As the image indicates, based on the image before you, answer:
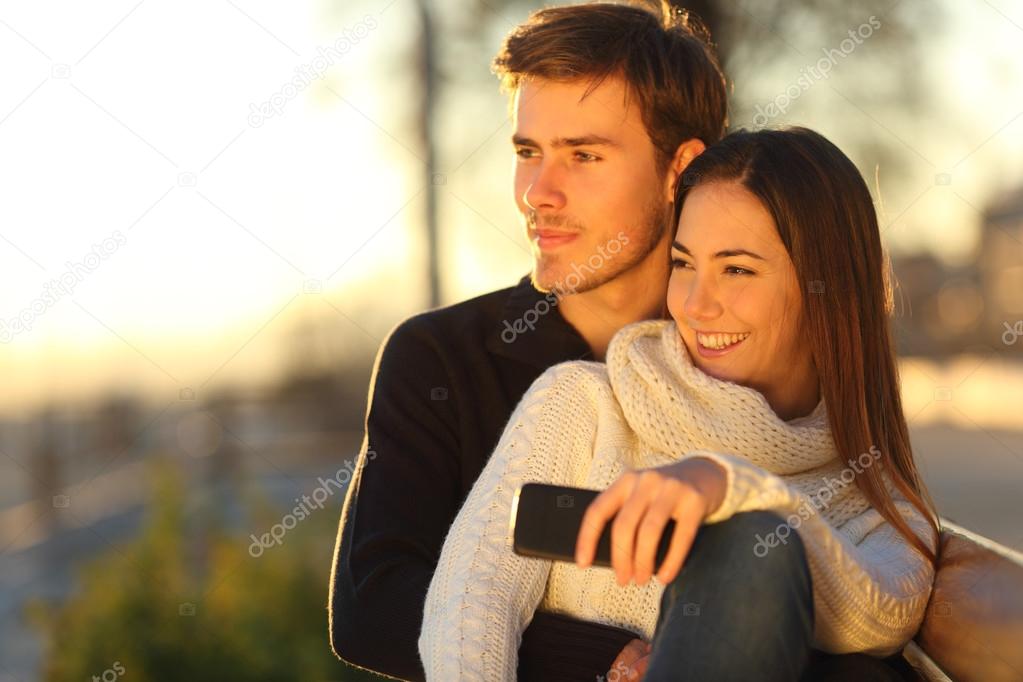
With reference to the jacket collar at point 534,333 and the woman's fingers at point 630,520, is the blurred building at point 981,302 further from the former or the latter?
the woman's fingers at point 630,520

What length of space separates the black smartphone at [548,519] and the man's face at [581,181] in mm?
1426

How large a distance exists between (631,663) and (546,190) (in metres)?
1.37

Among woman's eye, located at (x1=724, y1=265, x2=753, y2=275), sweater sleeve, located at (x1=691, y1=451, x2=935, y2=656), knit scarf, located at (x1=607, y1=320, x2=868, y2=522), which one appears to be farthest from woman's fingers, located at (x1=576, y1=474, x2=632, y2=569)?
woman's eye, located at (x1=724, y1=265, x2=753, y2=275)

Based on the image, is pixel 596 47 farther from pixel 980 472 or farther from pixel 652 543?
pixel 980 472

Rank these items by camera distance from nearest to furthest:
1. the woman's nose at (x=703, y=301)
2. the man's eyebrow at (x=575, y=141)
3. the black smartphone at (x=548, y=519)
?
the black smartphone at (x=548, y=519), the woman's nose at (x=703, y=301), the man's eyebrow at (x=575, y=141)

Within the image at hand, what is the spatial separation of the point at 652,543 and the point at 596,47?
195cm

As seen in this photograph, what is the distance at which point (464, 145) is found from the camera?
6.68m

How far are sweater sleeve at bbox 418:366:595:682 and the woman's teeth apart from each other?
0.96 feet

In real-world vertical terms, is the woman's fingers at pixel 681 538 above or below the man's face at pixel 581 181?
below

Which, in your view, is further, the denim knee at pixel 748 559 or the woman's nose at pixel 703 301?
the woman's nose at pixel 703 301

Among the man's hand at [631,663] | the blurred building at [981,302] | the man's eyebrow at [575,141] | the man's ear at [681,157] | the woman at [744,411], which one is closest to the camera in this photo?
the man's hand at [631,663]

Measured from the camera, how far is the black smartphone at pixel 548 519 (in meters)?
2.13

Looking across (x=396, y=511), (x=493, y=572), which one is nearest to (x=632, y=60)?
(x=396, y=511)

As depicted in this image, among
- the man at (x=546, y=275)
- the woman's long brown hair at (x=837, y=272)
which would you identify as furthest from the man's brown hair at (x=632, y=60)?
the woman's long brown hair at (x=837, y=272)
